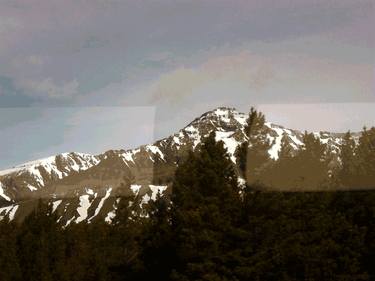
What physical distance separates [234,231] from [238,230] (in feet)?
0.60

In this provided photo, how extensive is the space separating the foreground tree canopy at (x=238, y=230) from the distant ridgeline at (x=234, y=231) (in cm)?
5

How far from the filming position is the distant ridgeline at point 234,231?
27578 mm

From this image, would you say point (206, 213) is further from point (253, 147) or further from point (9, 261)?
point (9, 261)

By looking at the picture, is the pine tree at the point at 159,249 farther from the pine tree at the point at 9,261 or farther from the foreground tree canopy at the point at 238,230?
the pine tree at the point at 9,261

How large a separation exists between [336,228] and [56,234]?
1356 centimetres

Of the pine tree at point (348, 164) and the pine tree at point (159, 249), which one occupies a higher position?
the pine tree at point (348, 164)

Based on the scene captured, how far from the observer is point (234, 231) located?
28.0m

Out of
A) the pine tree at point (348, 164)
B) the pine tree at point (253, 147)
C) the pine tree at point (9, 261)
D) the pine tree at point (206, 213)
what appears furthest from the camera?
the pine tree at point (348, 164)

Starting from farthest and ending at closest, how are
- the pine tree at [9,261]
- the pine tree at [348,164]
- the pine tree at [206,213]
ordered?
the pine tree at [348,164], the pine tree at [206,213], the pine tree at [9,261]

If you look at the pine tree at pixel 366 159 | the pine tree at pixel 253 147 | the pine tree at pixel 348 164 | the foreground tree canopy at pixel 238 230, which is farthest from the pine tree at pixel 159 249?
the pine tree at pixel 366 159

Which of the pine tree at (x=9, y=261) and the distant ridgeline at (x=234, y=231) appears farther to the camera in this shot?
the distant ridgeline at (x=234, y=231)

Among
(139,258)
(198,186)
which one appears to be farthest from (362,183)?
(139,258)

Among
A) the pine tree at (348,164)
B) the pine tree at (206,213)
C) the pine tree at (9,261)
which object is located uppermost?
the pine tree at (348,164)

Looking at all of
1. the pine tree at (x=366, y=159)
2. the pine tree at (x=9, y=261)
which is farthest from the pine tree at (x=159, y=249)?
the pine tree at (x=366, y=159)
